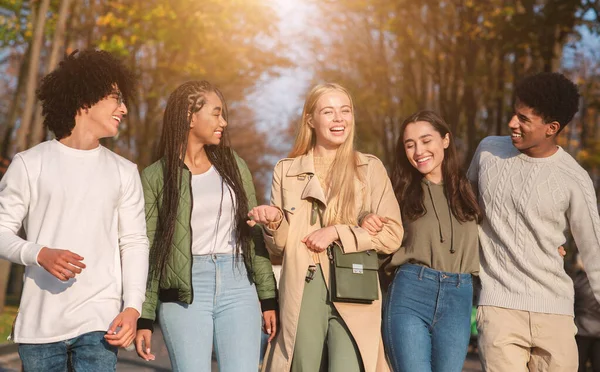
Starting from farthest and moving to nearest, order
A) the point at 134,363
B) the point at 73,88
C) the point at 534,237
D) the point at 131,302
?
1. the point at 134,363
2. the point at 534,237
3. the point at 73,88
4. the point at 131,302

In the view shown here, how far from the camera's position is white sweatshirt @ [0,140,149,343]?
14.1ft

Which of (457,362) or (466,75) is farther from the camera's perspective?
(466,75)

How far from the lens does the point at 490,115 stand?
2027 centimetres

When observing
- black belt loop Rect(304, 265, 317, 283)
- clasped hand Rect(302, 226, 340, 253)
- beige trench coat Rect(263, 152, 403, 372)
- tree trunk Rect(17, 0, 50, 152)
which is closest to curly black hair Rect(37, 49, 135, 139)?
beige trench coat Rect(263, 152, 403, 372)

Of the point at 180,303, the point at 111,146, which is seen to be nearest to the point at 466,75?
the point at 111,146

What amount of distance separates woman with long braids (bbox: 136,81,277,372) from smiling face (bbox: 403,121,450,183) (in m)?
1.03

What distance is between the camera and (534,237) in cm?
545

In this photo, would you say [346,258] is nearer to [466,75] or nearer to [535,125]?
[535,125]

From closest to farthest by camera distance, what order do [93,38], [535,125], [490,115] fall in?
[535,125] → [93,38] → [490,115]

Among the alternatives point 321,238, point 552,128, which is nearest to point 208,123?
point 321,238

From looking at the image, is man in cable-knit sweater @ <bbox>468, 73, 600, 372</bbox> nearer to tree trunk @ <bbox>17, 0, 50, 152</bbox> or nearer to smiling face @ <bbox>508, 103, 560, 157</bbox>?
smiling face @ <bbox>508, 103, 560, 157</bbox>

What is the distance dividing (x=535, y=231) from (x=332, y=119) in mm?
1361

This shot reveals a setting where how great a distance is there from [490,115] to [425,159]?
15022 mm

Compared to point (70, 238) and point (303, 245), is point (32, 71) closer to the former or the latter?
point (303, 245)
